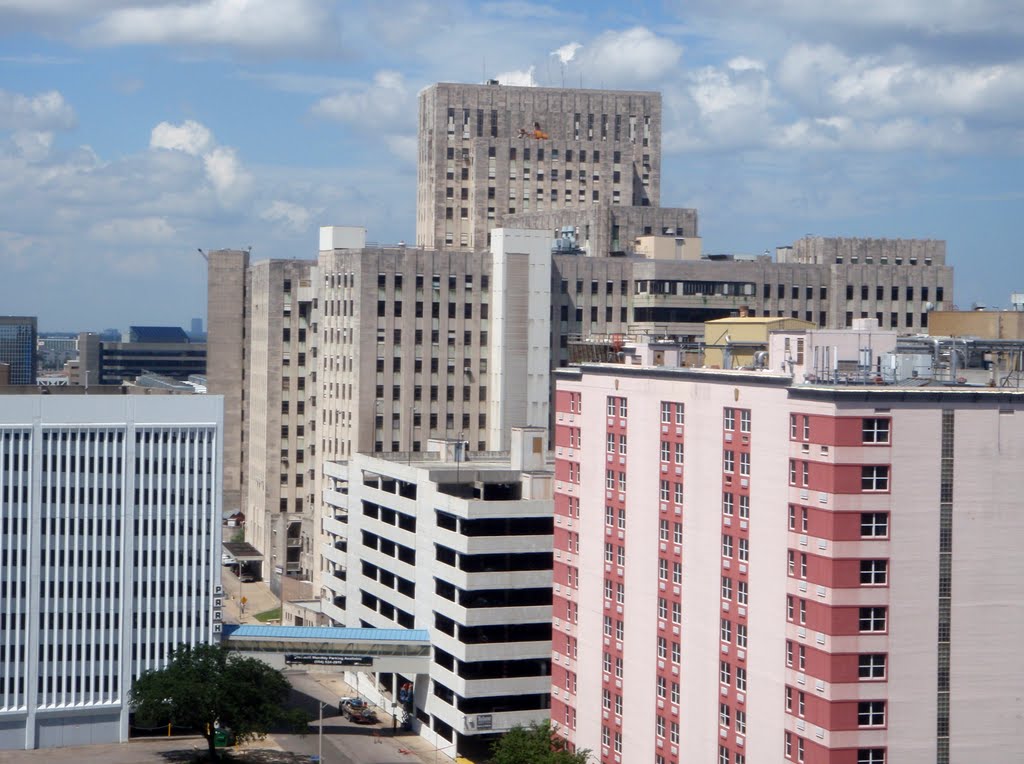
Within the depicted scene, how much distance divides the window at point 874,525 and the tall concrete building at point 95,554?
71.9 meters

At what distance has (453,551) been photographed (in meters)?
126

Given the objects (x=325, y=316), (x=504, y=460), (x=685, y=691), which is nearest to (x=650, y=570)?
(x=685, y=691)

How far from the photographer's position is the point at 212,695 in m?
122

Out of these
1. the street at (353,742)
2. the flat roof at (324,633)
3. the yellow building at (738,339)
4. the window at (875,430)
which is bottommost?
the street at (353,742)

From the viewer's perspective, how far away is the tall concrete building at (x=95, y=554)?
424 ft

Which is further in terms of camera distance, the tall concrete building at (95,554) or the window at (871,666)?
the tall concrete building at (95,554)

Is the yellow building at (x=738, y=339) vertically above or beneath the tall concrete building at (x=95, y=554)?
above

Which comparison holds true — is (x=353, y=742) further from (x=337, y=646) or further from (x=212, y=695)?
(x=212, y=695)

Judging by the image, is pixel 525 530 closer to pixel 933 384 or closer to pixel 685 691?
pixel 685 691

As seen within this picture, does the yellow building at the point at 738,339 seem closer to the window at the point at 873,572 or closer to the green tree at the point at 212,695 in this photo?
the window at the point at 873,572

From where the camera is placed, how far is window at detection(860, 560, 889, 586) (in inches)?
3127

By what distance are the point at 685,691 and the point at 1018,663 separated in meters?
21.2

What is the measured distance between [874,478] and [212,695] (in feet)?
211

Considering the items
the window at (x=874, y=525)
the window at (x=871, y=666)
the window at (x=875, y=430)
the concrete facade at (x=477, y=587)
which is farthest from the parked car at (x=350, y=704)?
the window at (x=875, y=430)
